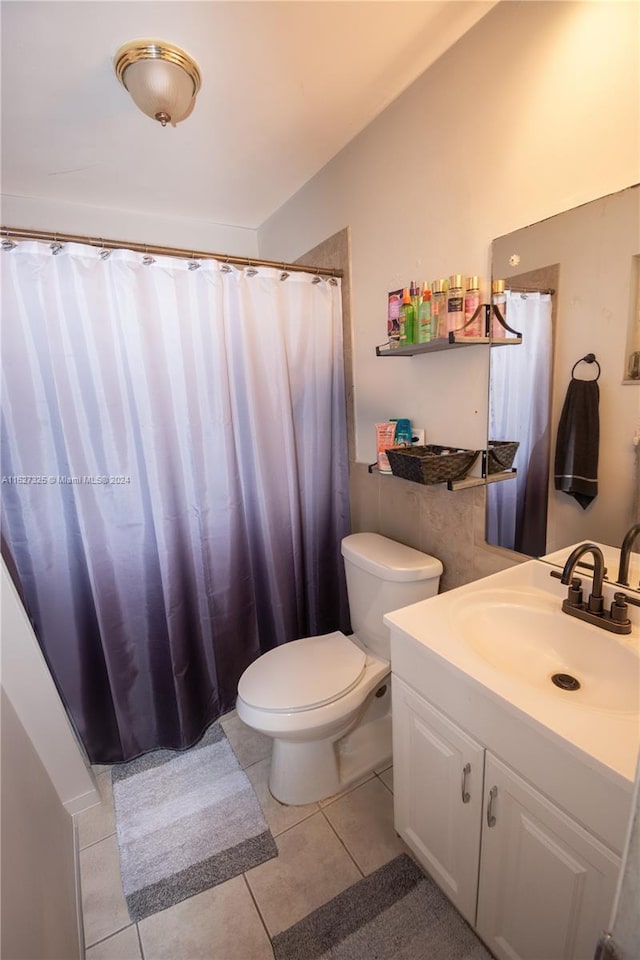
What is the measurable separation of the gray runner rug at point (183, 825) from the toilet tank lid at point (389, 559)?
37.8 inches

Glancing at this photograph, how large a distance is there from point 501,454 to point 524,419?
0.42ft

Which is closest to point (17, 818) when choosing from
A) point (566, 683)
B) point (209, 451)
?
point (209, 451)

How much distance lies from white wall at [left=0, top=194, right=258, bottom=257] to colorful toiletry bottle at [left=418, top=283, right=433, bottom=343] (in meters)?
1.36

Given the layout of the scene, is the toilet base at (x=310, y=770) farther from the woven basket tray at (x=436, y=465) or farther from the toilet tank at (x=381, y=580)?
the woven basket tray at (x=436, y=465)

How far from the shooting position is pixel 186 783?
5.10ft

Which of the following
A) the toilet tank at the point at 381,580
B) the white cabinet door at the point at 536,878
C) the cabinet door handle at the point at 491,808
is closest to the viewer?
the white cabinet door at the point at 536,878

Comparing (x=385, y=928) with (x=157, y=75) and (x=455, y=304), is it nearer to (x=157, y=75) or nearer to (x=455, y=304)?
(x=455, y=304)

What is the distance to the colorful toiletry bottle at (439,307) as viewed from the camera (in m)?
1.21

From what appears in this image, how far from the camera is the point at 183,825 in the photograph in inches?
54.9

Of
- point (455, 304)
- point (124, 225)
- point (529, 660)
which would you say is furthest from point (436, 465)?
point (124, 225)

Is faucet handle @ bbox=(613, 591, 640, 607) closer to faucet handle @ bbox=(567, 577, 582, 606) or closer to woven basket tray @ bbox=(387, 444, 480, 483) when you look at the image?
faucet handle @ bbox=(567, 577, 582, 606)

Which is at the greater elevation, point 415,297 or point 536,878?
point 415,297

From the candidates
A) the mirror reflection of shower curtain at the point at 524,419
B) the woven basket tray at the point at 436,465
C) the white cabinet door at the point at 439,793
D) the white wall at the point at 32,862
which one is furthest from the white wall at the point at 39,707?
the mirror reflection of shower curtain at the point at 524,419

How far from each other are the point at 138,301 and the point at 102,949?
1954 mm
